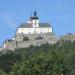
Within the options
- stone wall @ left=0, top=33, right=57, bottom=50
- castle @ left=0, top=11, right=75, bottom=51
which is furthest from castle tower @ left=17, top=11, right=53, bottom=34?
stone wall @ left=0, top=33, right=57, bottom=50

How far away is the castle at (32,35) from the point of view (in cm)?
14225

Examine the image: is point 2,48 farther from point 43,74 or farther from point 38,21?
point 43,74

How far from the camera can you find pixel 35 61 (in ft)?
228

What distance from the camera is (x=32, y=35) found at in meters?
158

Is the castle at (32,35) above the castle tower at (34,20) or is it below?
below

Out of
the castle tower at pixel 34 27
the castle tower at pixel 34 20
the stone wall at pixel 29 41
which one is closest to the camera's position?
the stone wall at pixel 29 41

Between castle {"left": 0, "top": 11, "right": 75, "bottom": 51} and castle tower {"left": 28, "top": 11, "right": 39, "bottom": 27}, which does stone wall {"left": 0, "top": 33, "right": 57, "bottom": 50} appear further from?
castle tower {"left": 28, "top": 11, "right": 39, "bottom": 27}

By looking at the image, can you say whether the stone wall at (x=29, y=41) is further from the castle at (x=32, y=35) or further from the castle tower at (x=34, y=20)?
the castle tower at (x=34, y=20)

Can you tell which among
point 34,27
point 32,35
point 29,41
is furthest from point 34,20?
point 29,41

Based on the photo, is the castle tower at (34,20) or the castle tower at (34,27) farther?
the castle tower at (34,20)

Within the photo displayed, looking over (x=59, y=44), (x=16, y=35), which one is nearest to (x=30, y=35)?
(x=16, y=35)

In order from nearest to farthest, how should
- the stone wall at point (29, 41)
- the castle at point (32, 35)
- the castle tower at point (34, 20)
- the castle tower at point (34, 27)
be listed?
the stone wall at point (29, 41)
the castle at point (32, 35)
the castle tower at point (34, 27)
the castle tower at point (34, 20)

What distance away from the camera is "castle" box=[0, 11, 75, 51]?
142 meters

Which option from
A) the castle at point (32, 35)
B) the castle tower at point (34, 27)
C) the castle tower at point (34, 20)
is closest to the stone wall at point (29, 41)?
the castle at point (32, 35)
